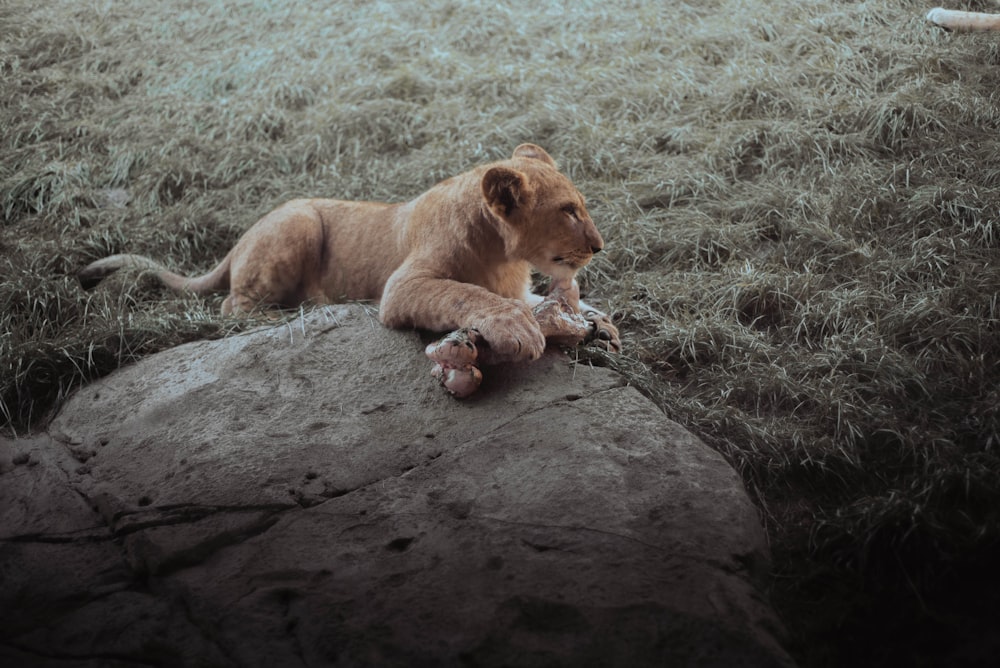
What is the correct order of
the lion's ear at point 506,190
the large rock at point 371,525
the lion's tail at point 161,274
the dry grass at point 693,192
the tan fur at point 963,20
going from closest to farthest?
1. the large rock at point 371,525
2. the dry grass at point 693,192
3. the lion's ear at point 506,190
4. the lion's tail at point 161,274
5. the tan fur at point 963,20

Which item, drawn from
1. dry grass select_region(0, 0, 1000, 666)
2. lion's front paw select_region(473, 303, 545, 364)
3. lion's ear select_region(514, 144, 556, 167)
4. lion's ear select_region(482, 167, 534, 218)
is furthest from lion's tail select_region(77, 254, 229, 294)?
lion's front paw select_region(473, 303, 545, 364)

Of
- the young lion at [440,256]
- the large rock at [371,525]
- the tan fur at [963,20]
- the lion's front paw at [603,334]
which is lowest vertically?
the lion's front paw at [603,334]

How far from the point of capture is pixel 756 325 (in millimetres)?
4527

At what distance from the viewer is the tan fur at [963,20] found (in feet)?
21.6

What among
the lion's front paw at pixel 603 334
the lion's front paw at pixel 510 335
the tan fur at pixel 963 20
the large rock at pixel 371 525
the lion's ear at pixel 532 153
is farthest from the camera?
the tan fur at pixel 963 20

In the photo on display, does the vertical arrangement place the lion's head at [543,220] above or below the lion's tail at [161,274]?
above

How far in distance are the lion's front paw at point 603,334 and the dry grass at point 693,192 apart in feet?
0.40

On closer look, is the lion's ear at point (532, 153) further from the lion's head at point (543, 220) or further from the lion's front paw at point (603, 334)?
the lion's front paw at point (603, 334)

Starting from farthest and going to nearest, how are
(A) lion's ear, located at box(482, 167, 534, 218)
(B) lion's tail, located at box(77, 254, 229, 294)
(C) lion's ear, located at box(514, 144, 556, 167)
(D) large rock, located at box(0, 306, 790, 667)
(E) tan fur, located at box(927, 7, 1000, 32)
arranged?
(E) tan fur, located at box(927, 7, 1000, 32), (B) lion's tail, located at box(77, 254, 229, 294), (C) lion's ear, located at box(514, 144, 556, 167), (A) lion's ear, located at box(482, 167, 534, 218), (D) large rock, located at box(0, 306, 790, 667)

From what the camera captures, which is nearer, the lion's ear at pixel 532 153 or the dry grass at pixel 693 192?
the dry grass at pixel 693 192

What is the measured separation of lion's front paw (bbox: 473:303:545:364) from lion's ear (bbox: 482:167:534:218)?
56cm

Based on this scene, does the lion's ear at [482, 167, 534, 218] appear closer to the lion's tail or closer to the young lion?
the young lion

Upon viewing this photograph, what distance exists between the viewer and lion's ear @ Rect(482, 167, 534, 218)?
387 cm

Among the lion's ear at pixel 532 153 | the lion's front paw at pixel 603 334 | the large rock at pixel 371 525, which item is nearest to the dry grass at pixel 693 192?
the lion's front paw at pixel 603 334
